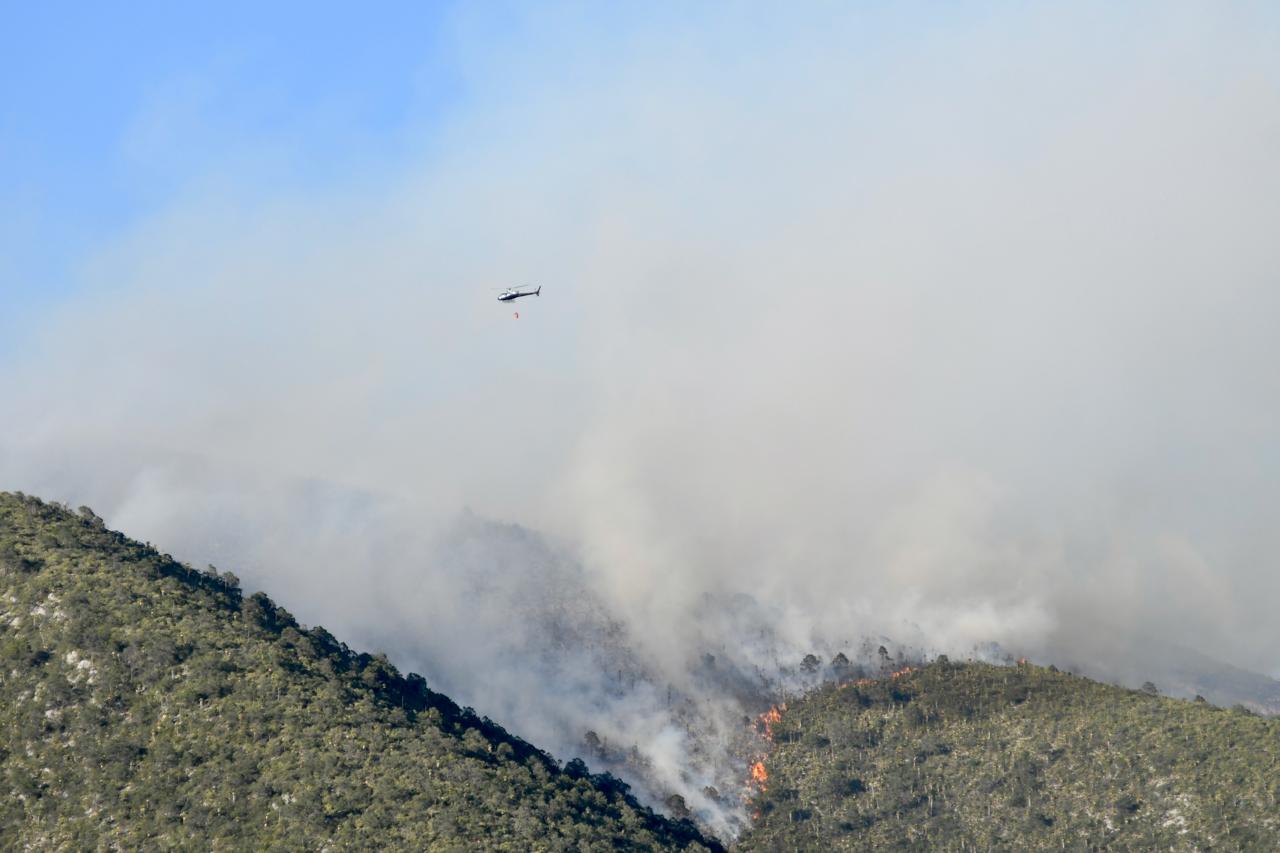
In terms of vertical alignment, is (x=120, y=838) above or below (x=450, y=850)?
below

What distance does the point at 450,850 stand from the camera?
19788cm

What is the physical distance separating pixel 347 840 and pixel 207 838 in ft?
68.9

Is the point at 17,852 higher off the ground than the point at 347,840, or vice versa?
the point at 347,840

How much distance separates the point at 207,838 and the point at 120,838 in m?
13.1

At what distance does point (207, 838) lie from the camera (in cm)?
19838

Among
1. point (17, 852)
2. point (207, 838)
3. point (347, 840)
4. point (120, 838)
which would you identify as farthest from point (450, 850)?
point (17, 852)

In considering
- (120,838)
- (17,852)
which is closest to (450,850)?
(120,838)

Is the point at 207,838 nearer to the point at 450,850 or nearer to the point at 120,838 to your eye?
the point at 120,838

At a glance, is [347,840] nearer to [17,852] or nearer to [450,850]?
[450,850]

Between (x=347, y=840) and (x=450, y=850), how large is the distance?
50.1 ft

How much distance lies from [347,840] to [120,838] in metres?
34.1

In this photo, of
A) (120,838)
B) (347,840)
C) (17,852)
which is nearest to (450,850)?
(347,840)

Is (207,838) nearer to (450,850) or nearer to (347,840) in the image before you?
(347,840)

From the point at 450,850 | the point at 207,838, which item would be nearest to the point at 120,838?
the point at 207,838
